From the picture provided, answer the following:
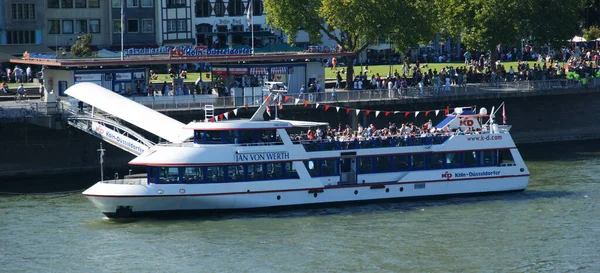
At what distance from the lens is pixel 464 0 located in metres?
88.8

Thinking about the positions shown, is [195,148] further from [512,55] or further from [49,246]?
[512,55]

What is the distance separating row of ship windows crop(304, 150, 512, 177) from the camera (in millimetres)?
60438

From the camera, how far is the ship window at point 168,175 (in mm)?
57125

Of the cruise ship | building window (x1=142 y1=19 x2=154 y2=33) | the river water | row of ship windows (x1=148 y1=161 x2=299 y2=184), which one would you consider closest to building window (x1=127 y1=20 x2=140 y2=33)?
building window (x1=142 y1=19 x2=154 y2=33)

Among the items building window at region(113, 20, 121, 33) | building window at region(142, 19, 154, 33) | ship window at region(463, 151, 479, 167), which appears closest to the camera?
ship window at region(463, 151, 479, 167)

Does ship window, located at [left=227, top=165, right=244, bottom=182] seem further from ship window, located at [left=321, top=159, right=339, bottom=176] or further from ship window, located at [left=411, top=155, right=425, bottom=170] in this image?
ship window, located at [left=411, top=155, right=425, bottom=170]

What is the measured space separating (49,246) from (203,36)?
56.4 m

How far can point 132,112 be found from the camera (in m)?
65.1

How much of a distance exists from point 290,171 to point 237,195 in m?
2.87

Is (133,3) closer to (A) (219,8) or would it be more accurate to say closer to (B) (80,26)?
(B) (80,26)

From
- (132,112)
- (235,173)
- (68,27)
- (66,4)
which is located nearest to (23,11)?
(66,4)

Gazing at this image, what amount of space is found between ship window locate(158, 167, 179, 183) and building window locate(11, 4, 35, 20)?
4305 centimetres

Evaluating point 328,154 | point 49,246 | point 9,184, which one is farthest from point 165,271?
point 9,184

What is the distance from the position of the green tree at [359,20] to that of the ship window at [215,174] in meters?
28.1
